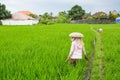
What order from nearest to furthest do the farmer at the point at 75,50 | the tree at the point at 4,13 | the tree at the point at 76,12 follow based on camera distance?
the farmer at the point at 75,50 → the tree at the point at 4,13 → the tree at the point at 76,12

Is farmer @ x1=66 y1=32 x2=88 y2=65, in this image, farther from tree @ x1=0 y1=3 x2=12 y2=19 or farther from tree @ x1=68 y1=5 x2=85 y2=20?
tree @ x1=68 y1=5 x2=85 y2=20

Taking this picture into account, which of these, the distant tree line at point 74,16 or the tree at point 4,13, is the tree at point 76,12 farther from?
the tree at point 4,13

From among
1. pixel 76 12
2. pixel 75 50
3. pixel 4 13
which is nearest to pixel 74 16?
pixel 76 12

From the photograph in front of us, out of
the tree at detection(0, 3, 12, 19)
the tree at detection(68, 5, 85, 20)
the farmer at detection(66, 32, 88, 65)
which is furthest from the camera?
the tree at detection(68, 5, 85, 20)

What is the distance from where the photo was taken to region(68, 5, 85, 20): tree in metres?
62.1

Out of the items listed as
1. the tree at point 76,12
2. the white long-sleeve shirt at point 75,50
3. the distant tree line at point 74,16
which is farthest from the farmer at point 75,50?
the tree at point 76,12

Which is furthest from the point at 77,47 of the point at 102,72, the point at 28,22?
the point at 28,22

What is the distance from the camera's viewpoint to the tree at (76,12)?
6209cm

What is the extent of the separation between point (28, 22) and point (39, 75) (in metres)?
44.1

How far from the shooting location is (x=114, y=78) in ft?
12.3

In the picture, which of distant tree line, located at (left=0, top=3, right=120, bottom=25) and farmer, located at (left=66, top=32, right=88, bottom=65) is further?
distant tree line, located at (left=0, top=3, right=120, bottom=25)

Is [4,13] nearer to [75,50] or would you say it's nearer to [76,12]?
[76,12]

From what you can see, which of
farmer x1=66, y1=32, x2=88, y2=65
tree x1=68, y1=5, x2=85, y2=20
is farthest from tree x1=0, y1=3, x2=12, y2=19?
farmer x1=66, y1=32, x2=88, y2=65

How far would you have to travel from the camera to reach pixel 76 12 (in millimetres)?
63594
